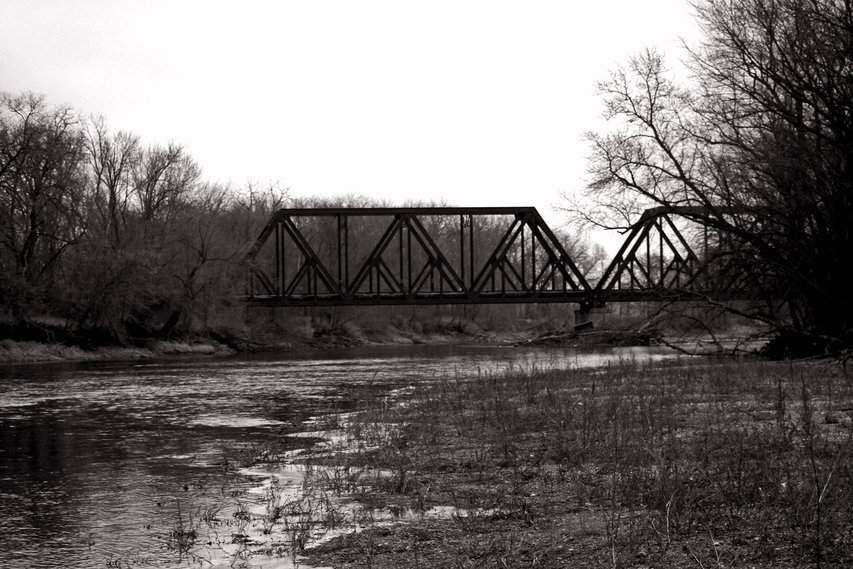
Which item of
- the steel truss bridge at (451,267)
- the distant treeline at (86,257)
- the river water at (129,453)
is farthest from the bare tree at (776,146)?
the distant treeline at (86,257)

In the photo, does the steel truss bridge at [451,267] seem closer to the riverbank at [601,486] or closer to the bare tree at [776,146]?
the bare tree at [776,146]

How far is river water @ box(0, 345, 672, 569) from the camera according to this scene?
9180mm

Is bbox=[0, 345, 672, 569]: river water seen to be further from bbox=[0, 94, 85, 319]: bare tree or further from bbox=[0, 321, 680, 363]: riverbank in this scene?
bbox=[0, 94, 85, 319]: bare tree

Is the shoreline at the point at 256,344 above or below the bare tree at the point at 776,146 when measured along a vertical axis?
below

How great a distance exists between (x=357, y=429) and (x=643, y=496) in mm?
8361

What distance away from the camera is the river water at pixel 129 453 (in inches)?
361

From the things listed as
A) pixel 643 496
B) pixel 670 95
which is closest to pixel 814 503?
pixel 643 496

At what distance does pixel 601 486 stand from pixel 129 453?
8.79m

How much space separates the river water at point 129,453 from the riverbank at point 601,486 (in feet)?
5.30

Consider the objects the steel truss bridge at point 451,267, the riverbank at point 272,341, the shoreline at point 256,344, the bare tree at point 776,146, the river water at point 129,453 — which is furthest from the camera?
the riverbank at point 272,341

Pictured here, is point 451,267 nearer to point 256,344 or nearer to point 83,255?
point 256,344

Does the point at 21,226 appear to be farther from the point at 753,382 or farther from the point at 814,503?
the point at 814,503

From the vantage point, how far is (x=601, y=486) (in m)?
9.81

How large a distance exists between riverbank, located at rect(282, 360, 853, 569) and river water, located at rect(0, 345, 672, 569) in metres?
1.61
